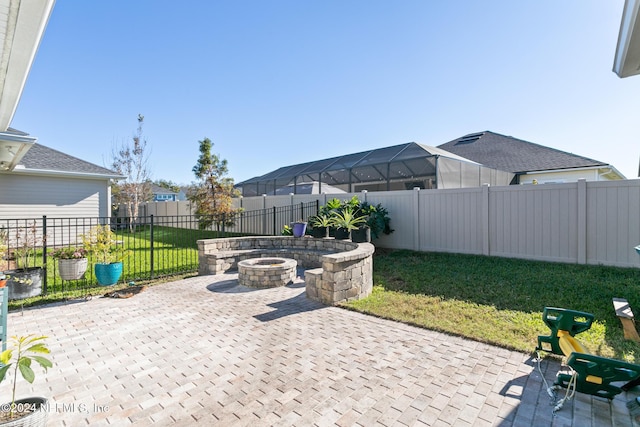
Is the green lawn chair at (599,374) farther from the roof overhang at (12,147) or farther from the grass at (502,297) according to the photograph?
the roof overhang at (12,147)

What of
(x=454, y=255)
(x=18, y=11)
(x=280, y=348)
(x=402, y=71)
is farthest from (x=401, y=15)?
(x=280, y=348)

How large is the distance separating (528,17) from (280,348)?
853 cm

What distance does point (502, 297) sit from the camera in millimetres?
4969

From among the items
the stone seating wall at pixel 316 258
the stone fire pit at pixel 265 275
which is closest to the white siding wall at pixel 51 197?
the stone seating wall at pixel 316 258

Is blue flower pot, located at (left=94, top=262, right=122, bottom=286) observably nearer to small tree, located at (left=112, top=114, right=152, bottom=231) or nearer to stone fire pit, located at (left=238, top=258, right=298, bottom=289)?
stone fire pit, located at (left=238, top=258, right=298, bottom=289)

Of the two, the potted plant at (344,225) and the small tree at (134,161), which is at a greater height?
the small tree at (134,161)

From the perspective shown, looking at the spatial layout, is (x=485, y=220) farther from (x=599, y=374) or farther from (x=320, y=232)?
(x=599, y=374)

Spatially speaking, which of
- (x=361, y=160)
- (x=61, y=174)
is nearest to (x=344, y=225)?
(x=361, y=160)

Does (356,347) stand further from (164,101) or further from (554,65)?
(164,101)

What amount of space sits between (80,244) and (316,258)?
257 inches

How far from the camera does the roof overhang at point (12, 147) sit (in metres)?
5.41

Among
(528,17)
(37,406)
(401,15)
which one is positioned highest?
(401,15)

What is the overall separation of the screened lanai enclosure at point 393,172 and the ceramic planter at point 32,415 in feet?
36.3

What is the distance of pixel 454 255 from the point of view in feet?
24.9
